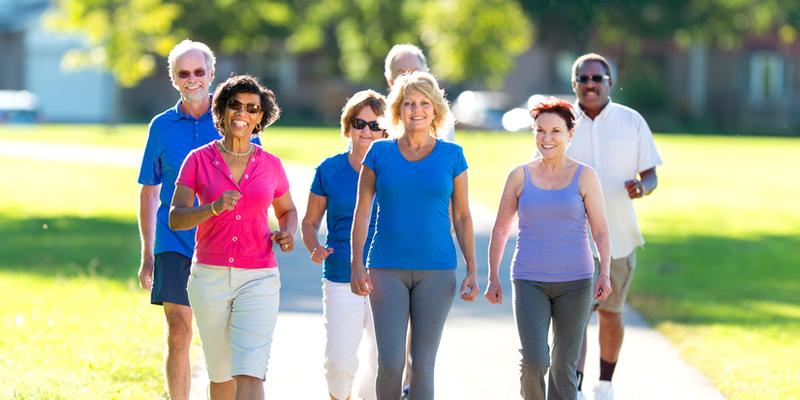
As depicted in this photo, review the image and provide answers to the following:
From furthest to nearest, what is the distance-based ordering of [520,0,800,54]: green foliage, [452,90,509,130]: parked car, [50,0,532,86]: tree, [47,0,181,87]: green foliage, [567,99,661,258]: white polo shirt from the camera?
1. [520,0,800,54]: green foliage
2. [452,90,509,130]: parked car
3. [50,0,532,86]: tree
4. [47,0,181,87]: green foliage
5. [567,99,661,258]: white polo shirt

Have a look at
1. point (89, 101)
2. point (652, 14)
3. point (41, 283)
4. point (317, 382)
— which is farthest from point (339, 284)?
point (89, 101)

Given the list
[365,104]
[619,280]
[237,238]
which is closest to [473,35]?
[619,280]

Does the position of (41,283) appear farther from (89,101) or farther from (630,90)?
(89,101)

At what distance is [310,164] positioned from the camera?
1302 inches

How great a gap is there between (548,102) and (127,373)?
3468 millimetres

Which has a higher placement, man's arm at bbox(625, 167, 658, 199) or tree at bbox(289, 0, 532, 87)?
tree at bbox(289, 0, 532, 87)

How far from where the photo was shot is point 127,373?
9133 mm

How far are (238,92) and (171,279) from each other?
1.10 metres

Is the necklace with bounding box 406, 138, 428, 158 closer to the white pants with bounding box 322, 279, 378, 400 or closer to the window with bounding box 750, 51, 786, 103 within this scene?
the white pants with bounding box 322, 279, 378, 400

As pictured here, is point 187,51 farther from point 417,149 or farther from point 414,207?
point 414,207

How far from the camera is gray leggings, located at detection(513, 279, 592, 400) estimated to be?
22.7 ft

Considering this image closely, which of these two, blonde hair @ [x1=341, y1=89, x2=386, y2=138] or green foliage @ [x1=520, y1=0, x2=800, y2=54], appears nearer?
blonde hair @ [x1=341, y1=89, x2=386, y2=138]

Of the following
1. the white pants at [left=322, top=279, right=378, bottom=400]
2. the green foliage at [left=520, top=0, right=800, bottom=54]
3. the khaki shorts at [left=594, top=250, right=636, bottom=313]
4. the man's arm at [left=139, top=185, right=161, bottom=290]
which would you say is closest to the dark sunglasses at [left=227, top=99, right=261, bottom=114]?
the man's arm at [left=139, top=185, right=161, bottom=290]

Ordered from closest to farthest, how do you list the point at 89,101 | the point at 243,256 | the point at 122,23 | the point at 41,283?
the point at 243,256, the point at 41,283, the point at 122,23, the point at 89,101
